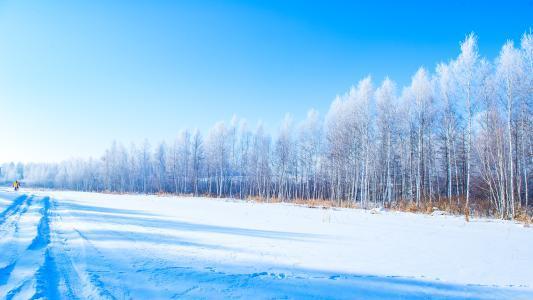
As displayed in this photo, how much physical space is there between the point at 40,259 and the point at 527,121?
21.9 meters

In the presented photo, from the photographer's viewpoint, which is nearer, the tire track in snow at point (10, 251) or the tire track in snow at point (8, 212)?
the tire track in snow at point (10, 251)

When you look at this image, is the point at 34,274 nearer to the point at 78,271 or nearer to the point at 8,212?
the point at 78,271

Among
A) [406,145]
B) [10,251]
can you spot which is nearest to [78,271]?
[10,251]

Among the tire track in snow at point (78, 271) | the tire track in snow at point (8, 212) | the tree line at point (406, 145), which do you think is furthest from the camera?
the tree line at point (406, 145)

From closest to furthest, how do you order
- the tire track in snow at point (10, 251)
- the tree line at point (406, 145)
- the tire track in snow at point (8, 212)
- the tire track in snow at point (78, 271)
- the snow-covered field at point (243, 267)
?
the tire track in snow at point (78, 271), the snow-covered field at point (243, 267), the tire track in snow at point (10, 251), the tire track in snow at point (8, 212), the tree line at point (406, 145)

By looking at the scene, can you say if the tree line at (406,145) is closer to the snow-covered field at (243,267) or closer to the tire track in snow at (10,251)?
the snow-covered field at (243,267)

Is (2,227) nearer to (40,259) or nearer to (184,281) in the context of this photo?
(40,259)

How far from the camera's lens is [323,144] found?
35.2 metres

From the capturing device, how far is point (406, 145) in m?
26.7

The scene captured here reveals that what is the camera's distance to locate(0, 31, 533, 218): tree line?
1578 centimetres

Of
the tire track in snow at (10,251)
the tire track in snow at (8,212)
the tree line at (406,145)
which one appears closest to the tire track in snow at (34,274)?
the tire track in snow at (10,251)

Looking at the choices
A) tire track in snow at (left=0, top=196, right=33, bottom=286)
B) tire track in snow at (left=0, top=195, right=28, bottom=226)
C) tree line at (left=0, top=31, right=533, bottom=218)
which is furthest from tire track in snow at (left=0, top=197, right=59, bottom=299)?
tree line at (left=0, top=31, right=533, bottom=218)

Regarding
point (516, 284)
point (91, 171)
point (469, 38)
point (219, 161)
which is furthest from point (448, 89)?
point (91, 171)

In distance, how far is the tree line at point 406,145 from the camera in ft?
51.8
